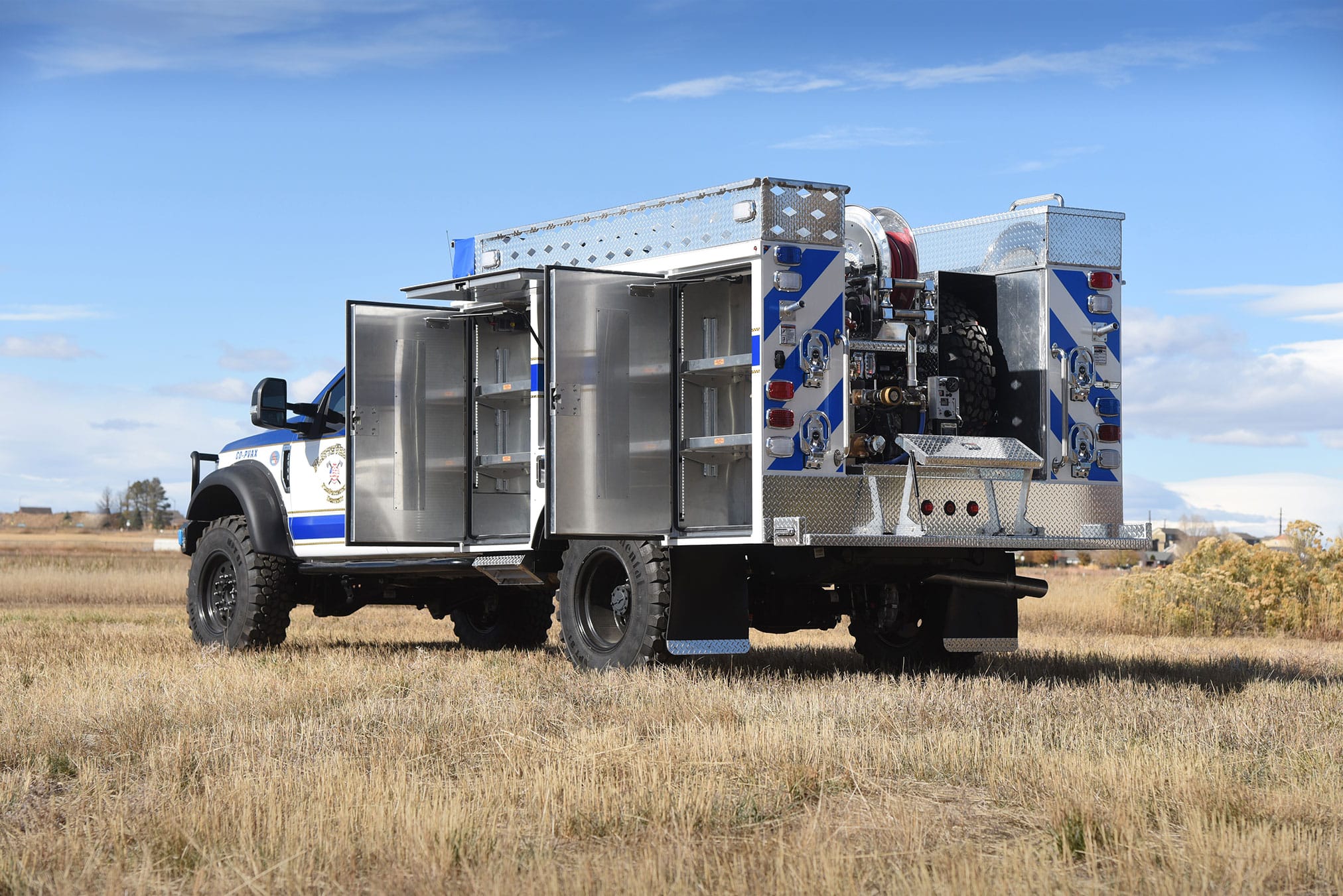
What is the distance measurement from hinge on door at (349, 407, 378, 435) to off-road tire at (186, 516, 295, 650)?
1.74 metres

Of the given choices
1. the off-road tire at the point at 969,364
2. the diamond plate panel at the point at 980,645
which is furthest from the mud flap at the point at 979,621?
the off-road tire at the point at 969,364

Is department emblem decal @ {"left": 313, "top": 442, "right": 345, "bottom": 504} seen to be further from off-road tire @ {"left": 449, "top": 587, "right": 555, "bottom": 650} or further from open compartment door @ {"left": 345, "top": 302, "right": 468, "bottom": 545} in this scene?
off-road tire @ {"left": 449, "top": 587, "right": 555, "bottom": 650}

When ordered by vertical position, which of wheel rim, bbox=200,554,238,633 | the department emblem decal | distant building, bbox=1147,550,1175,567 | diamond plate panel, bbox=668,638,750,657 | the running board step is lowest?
distant building, bbox=1147,550,1175,567

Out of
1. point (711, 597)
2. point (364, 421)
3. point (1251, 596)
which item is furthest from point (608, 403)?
point (1251, 596)

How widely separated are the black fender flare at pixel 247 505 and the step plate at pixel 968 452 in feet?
19.6

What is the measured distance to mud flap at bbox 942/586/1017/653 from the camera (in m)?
11.2

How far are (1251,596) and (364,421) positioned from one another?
11.6 metres

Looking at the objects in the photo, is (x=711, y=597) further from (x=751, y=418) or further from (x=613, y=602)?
(x=751, y=418)

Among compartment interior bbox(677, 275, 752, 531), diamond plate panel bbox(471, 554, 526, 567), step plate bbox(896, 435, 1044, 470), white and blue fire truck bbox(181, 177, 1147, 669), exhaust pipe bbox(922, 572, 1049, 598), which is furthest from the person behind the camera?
diamond plate panel bbox(471, 554, 526, 567)

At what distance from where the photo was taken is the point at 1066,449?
448 inches

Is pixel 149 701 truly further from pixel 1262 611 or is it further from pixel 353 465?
pixel 1262 611

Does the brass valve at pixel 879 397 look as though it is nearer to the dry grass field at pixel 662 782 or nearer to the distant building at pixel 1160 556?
the dry grass field at pixel 662 782

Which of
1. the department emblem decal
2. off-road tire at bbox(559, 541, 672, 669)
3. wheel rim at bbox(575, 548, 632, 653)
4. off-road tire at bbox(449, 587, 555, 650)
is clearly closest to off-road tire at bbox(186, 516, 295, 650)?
the department emblem decal

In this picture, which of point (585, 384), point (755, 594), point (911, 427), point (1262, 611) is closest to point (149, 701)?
point (585, 384)
